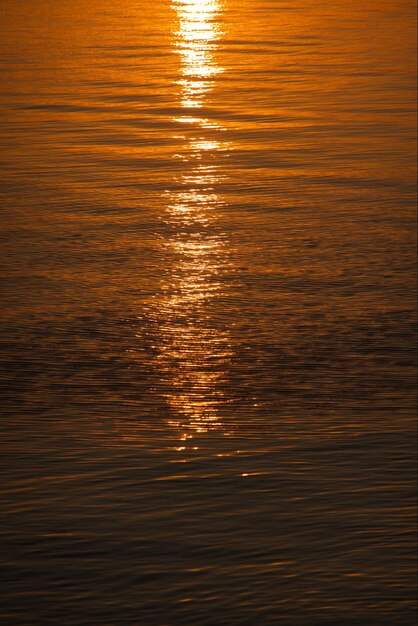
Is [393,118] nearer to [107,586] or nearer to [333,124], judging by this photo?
[333,124]

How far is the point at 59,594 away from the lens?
324 centimetres

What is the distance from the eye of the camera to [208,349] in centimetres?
482

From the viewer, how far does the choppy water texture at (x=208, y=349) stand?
334 cm

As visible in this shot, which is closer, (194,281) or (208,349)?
(208,349)

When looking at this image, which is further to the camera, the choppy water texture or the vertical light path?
the vertical light path

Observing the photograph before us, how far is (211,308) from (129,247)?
3.26 ft

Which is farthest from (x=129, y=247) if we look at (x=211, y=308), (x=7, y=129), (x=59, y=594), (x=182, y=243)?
(x=59, y=594)

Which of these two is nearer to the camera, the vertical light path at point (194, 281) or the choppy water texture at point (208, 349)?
the choppy water texture at point (208, 349)

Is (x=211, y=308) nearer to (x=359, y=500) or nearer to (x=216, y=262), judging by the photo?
(x=216, y=262)

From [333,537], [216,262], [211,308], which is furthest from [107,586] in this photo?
[216,262]

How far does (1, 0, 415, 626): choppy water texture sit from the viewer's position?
3342 mm

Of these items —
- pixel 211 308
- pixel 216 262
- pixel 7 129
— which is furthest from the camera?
pixel 7 129

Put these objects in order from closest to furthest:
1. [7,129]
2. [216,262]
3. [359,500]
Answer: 1. [359,500]
2. [216,262]
3. [7,129]

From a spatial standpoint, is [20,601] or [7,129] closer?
[20,601]
